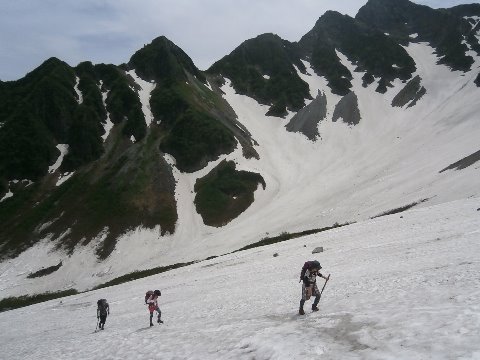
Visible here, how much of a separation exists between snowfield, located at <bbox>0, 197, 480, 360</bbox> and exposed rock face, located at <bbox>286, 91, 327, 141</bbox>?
115351mm

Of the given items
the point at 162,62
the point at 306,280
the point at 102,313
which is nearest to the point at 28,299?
the point at 102,313

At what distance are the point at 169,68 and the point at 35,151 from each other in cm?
6762

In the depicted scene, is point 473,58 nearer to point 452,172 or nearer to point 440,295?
point 452,172

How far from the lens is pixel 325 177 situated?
122812mm

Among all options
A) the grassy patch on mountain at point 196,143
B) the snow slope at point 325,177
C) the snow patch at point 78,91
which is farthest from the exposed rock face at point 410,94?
the snow patch at point 78,91

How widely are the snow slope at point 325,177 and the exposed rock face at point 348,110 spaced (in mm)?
2640

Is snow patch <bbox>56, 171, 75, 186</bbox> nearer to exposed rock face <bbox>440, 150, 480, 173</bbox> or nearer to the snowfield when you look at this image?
the snowfield

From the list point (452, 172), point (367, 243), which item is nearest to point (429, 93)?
point (452, 172)

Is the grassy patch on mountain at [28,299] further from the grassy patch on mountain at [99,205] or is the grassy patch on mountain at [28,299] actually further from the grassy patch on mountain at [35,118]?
the grassy patch on mountain at [35,118]

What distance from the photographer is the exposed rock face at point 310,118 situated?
15629cm

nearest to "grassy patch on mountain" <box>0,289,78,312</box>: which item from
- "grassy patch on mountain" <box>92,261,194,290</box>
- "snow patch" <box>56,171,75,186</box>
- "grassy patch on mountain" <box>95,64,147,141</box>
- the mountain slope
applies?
the mountain slope

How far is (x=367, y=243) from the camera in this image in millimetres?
41844

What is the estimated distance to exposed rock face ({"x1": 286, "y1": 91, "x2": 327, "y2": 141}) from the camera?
513 ft

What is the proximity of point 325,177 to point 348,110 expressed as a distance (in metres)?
53.9
